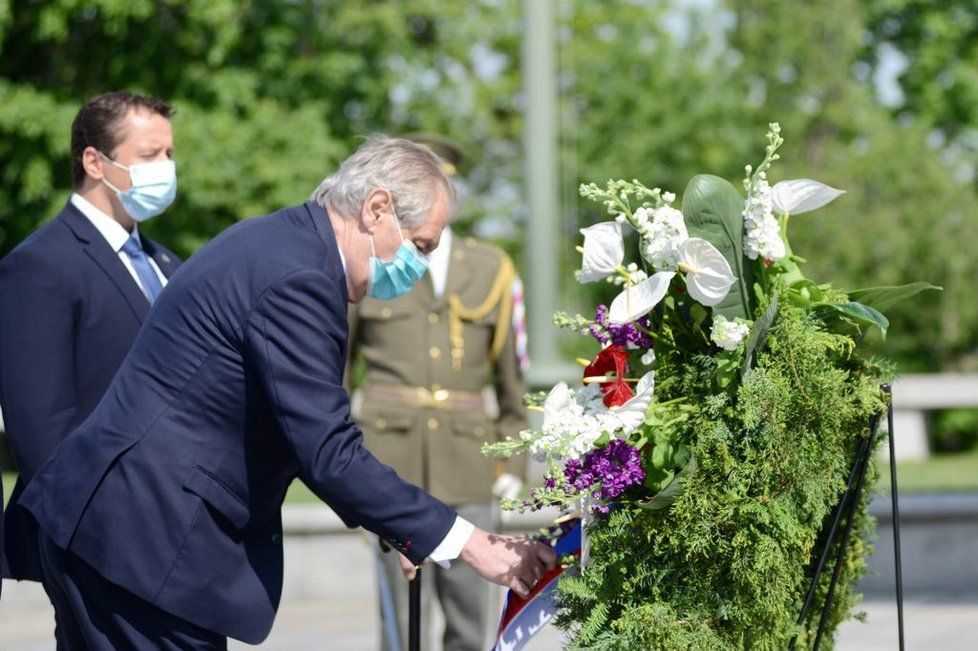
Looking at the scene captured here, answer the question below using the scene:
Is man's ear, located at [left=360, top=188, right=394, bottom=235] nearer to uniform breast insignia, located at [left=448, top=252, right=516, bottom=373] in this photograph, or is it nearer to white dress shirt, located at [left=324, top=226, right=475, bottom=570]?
white dress shirt, located at [left=324, top=226, right=475, bottom=570]

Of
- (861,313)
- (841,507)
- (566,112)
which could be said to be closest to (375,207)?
(861,313)

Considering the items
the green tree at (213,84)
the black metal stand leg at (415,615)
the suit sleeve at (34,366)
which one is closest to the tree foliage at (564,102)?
the green tree at (213,84)

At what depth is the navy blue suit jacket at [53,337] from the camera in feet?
12.2

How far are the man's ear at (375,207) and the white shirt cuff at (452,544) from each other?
0.67m

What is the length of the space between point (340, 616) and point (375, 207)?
15.4ft

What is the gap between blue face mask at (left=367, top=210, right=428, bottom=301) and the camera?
3.20 m

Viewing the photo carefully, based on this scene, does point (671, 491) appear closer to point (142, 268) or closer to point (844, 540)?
point (844, 540)

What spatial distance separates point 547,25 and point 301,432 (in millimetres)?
5709

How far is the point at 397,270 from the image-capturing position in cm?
324

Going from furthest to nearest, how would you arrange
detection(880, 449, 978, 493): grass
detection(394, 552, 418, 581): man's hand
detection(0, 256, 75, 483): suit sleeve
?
detection(880, 449, 978, 493): grass
detection(0, 256, 75, 483): suit sleeve
detection(394, 552, 418, 581): man's hand

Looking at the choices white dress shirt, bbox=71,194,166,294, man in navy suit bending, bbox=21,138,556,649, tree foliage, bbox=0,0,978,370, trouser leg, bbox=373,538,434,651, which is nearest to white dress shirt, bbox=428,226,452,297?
trouser leg, bbox=373,538,434,651

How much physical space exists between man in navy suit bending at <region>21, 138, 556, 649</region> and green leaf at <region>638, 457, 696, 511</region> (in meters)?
0.40

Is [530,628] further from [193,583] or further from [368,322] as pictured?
[368,322]

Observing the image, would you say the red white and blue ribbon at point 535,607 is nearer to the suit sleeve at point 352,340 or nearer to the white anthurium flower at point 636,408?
the white anthurium flower at point 636,408
